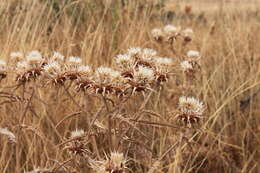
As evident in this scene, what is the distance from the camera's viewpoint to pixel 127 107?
1902 millimetres

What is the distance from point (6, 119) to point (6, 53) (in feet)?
1.34

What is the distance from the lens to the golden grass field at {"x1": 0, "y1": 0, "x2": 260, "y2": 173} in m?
1.16

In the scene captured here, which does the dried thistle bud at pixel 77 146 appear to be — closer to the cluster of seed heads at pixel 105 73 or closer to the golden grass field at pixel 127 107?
the golden grass field at pixel 127 107

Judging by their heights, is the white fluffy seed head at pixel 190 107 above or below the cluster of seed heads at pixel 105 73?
below

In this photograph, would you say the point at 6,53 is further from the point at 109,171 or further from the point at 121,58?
the point at 109,171

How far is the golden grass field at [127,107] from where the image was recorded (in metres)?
1.16

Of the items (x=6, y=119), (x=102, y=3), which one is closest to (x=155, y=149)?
(x=6, y=119)

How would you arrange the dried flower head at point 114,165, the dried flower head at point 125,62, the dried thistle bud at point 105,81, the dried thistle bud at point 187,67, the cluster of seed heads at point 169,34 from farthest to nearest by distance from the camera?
the cluster of seed heads at point 169,34
the dried thistle bud at point 187,67
the dried flower head at point 125,62
the dried thistle bud at point 105,81
the dried flower head at point 114,165

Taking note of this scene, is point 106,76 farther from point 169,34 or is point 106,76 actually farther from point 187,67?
point 169,34

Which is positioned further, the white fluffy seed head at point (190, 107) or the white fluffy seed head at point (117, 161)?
the white fluffy seed head at point (190, 107)

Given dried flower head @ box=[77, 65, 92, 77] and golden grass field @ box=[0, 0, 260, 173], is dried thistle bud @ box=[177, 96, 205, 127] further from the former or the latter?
dried flower head @ box=[77, 65, 92, 77]

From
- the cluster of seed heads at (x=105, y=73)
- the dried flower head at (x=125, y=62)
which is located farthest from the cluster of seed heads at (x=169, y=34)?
the dried flower head at (x=125, y=62)

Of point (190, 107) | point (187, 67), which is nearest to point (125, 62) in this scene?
point (190, 107)

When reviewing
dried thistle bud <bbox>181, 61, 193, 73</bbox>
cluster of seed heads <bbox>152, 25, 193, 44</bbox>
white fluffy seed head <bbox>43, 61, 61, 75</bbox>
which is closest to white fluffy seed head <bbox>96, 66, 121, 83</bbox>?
white fluffy seed head <bbox>43, 61, 61, 75</bbox>
